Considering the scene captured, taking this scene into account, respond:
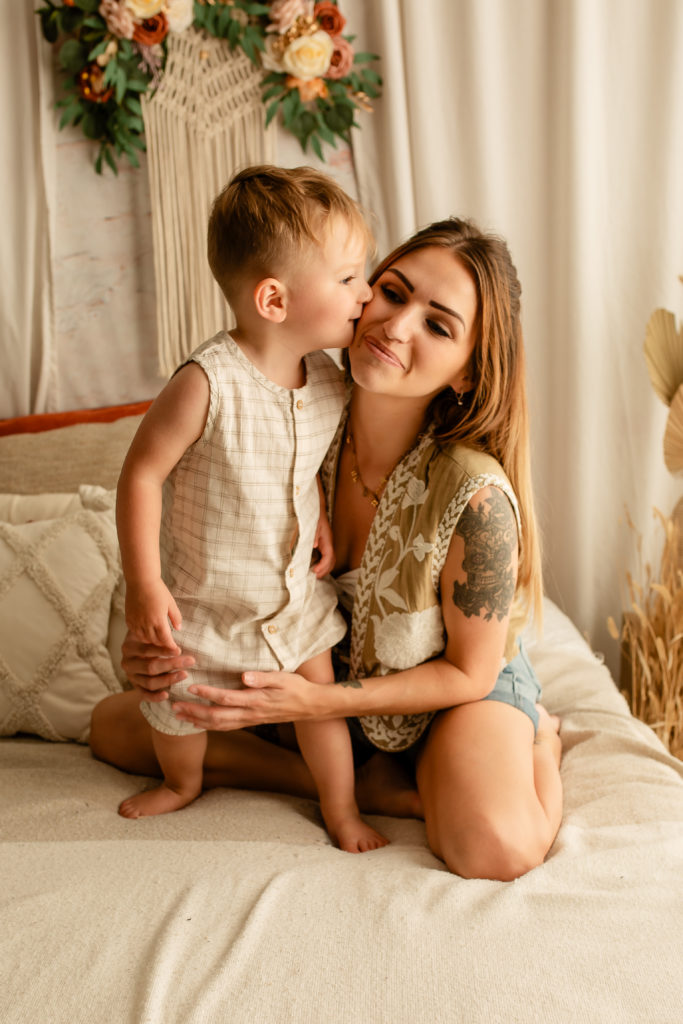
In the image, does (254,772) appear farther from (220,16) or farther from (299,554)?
(220,16)

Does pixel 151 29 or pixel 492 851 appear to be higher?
pixel 151 29

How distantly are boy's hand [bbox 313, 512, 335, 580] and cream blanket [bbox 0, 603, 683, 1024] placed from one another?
1.45ft

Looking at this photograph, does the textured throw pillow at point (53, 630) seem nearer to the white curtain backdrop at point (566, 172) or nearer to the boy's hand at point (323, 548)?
the boy's hand at point (323, 548)

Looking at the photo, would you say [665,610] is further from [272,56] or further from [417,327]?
[272,56]

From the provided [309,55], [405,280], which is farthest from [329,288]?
[309,55]

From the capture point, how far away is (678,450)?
2.25 m

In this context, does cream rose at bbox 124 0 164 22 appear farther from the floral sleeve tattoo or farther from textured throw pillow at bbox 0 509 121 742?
the floral sleeve tattoo

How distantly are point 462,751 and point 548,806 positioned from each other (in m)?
0.17

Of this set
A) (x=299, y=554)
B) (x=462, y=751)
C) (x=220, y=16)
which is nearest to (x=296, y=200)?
(x=299, y=554)

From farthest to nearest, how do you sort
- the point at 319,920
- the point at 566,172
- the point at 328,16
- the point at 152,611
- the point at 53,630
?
the point at 566,172 → the point at 328,16 → the point at 53,630 → the point at 152,611 → the point at 319,920

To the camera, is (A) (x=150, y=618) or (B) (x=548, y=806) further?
(B) (x=548, y=806)

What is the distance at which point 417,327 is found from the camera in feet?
4.44

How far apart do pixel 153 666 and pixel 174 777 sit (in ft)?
0.95

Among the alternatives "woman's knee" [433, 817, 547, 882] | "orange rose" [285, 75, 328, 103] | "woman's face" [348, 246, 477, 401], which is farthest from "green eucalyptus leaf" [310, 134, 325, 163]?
"woman's knee" [433, 817, 547, 882]
